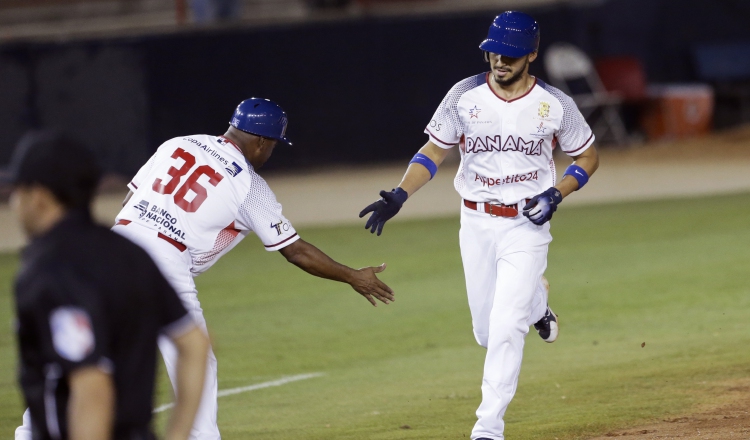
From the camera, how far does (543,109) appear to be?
20.8 feet

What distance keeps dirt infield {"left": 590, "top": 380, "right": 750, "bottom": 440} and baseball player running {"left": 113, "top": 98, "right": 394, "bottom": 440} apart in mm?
1773

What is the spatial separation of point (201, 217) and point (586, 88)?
18.1 m

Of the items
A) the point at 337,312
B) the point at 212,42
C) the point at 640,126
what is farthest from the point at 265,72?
the point at 337,312

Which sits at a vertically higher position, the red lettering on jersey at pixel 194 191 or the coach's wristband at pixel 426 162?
the red lettering on jersey at pixel 194 191

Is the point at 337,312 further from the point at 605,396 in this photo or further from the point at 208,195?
the point at 208,195

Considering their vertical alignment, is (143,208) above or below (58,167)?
below

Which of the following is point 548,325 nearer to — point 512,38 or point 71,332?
point 512,38

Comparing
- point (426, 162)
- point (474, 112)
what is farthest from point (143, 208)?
point (474, 112)

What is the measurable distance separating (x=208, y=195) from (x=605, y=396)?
3.13m

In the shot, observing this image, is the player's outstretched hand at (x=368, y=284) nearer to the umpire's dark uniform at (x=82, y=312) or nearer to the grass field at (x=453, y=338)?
the grass field at (x=453, y=338)

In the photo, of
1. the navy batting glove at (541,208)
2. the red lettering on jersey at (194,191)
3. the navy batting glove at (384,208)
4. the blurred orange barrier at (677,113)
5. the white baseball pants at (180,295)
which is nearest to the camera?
the white baseball pants at (180,295)

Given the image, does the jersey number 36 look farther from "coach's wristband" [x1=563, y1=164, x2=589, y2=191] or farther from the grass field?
"coach's wristband" [x1=563, y1=164, x2=589, y2=191]

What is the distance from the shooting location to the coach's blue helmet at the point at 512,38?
625 cm

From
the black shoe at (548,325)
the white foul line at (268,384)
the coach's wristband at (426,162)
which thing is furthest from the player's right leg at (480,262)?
the white foul line at (268,384)
